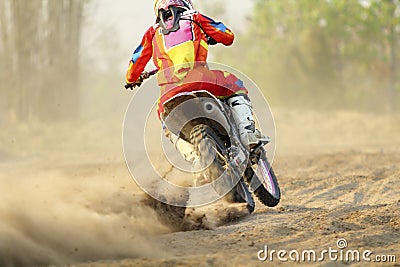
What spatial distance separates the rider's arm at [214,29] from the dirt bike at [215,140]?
0.66m

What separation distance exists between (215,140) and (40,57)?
79.7 feet

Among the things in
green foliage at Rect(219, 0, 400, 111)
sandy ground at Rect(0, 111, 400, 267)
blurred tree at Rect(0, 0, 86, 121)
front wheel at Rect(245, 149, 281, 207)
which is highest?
green foliage at Rect(219, 0, 400, 111)

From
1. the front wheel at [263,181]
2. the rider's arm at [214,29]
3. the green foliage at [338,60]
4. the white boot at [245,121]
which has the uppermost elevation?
the green foliage at [338,60]

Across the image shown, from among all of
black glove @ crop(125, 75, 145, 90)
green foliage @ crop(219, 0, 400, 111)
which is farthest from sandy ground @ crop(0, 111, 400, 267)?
green foliage @ crop(219, 0, 400, 111)

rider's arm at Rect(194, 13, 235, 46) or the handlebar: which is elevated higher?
rider's arm at Rect(194, 13, 235, 46)

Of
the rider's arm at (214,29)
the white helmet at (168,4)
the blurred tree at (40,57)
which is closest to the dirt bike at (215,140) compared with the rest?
the rider's arm at (214,29)

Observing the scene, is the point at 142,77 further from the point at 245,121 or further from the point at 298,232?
the point at 298,232

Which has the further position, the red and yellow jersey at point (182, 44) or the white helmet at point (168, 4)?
the white helmet at point (168, 4)

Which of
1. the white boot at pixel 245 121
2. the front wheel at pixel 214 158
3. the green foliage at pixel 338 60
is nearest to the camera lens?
the front wheel at pixel 214 158

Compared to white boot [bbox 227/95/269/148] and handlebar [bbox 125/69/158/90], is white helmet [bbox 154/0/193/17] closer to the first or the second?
handlebar [bbox 125/69/158/90]

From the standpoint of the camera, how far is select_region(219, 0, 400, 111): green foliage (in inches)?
1371

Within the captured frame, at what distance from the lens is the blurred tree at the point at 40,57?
2761 cm

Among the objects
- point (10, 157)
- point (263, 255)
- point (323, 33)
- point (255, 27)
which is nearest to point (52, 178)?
point (263, 255)

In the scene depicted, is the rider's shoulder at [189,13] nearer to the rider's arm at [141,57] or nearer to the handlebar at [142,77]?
the rider's arm at [141,57]
